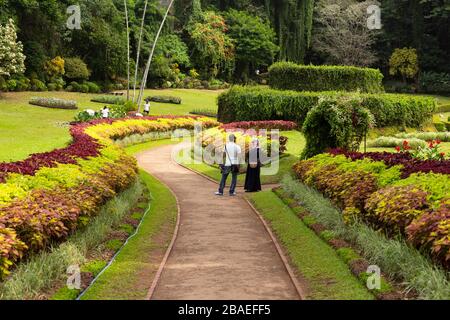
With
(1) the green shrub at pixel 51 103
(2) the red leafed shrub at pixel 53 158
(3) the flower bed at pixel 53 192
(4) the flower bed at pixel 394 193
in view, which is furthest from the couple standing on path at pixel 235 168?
(1) the green shrub at pixel 51 103

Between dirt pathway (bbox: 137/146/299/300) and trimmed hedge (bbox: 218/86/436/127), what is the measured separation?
16541 millimetres

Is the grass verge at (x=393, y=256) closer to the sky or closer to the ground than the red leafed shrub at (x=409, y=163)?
closer to the ground

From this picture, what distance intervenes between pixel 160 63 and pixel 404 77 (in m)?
27.0

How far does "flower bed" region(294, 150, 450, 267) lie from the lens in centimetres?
860

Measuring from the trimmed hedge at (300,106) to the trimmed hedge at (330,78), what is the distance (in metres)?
3.54

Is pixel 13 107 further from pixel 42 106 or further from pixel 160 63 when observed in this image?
pixel 160 63

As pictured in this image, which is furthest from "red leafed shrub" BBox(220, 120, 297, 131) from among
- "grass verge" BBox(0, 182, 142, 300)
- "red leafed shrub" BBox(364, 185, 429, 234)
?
"red leafed shrub" BBox(364, 185, 429, 234)

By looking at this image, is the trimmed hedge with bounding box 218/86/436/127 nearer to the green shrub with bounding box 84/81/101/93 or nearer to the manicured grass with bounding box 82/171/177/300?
the manicured grass with bounding box 82/171/177/300

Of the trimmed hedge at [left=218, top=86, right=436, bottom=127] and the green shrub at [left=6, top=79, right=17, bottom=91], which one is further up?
the green shrub at [left=6, top=79, right=17, bottom=91]

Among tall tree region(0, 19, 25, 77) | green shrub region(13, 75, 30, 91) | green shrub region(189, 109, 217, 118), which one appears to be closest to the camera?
tall tree region(0, 19, 25, 77)

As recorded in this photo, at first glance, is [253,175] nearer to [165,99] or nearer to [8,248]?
[8,248]

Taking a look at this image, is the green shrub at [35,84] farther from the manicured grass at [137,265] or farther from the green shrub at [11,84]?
the manicured grass at [137,265]

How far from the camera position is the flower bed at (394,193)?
8.60 meters
